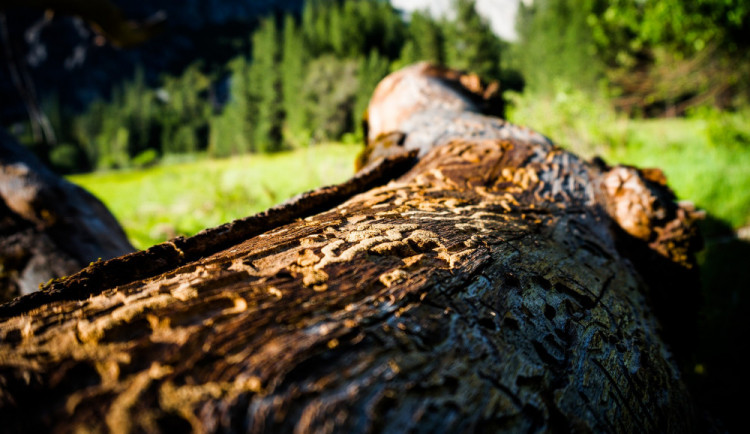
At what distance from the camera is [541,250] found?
3.34 feet

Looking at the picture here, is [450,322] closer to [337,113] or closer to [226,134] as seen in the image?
[337,113]

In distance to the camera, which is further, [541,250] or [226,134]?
[226,134]

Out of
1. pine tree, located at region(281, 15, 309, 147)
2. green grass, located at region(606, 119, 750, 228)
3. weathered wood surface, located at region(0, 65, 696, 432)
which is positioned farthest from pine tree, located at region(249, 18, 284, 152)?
weathered wood surface, located at region(0, 65, 696, 432)

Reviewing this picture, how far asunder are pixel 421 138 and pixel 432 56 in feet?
110

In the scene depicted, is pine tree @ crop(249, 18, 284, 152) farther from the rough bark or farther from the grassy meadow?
the rough bark

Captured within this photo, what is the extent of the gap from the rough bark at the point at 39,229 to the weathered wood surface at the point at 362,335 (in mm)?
1475

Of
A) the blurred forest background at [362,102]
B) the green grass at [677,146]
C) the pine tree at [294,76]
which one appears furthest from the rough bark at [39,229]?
the pine tree at [294,76]

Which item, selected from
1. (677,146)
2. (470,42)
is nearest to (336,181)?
(677,146)

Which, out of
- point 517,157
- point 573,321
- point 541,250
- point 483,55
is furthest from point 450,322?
point 483,55

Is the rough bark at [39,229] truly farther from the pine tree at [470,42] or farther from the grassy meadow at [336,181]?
the pine tree at [470,42]

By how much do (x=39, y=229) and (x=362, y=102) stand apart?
20479mm

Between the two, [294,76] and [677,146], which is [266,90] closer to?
[294,76]

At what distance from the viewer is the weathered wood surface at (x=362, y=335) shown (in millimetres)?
456

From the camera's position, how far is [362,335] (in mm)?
569
